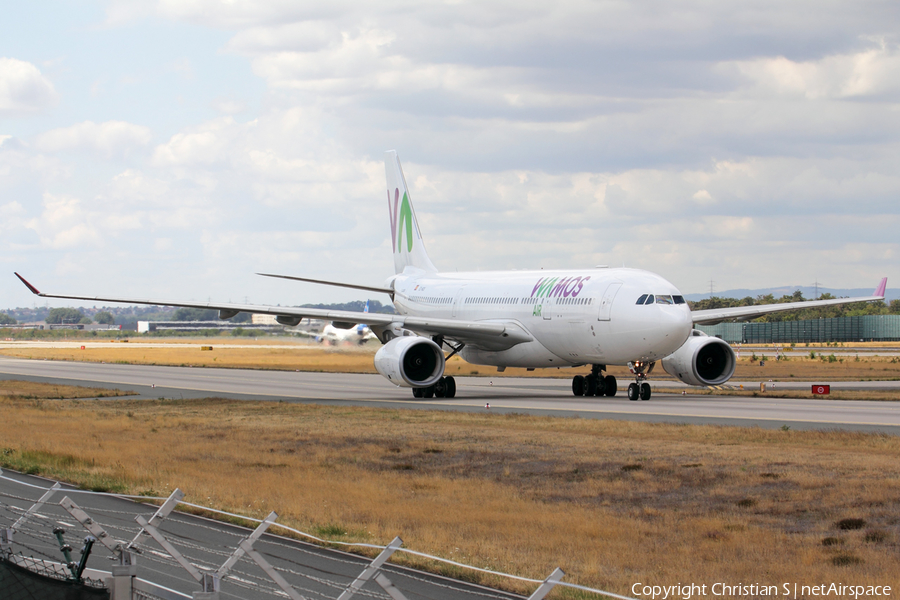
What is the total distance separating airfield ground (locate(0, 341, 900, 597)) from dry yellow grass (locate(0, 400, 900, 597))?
0.14 feet

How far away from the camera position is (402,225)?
50.0 meters

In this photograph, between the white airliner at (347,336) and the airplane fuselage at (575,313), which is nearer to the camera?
the airplane fuselage at (575,313)

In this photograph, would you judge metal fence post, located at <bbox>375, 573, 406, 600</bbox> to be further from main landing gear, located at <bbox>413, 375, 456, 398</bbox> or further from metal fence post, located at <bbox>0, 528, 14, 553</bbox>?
main landing gear, located at <bbox>413, 375, 456, 398</bbox>

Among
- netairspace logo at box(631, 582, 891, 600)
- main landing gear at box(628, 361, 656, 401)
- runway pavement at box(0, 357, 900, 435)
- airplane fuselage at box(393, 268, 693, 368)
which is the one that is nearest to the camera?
netairspace logo at box(631, 582, 891, 600)

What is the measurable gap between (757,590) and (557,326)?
83.1 feet

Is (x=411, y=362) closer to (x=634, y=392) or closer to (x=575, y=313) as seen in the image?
(x=575, y=313)

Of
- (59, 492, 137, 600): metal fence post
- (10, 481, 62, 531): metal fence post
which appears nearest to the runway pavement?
(10, 481, 62, 531): metal fence post

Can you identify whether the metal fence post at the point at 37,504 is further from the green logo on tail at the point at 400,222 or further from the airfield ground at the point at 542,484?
the green logo on tail at the point at 400,222

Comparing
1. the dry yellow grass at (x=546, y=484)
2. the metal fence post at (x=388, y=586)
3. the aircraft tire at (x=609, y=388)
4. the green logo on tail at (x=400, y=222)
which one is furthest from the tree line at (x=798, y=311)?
the metal fence post at (x=388, y=586)

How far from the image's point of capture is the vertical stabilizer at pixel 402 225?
49188 millimetres

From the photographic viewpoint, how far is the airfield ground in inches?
420

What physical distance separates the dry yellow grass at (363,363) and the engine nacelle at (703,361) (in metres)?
12.0

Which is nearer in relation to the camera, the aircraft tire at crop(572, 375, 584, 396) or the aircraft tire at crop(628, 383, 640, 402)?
the aircraft tire at crop(628, 383, 640, 402)

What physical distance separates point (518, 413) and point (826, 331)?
99.0m
